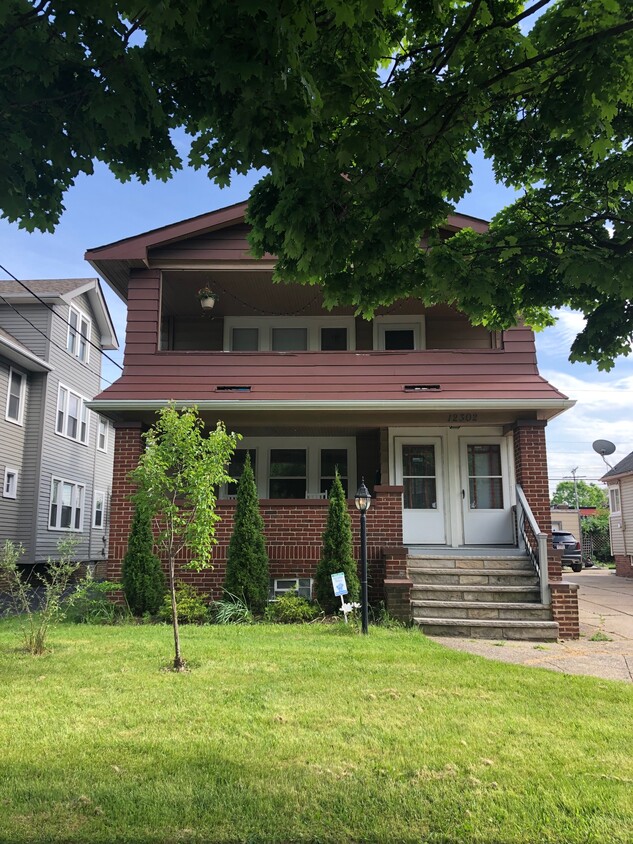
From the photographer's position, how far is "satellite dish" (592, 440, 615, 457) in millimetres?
26359

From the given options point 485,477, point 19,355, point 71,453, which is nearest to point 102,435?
point 71,453

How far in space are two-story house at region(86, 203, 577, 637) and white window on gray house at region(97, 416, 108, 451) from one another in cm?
1305

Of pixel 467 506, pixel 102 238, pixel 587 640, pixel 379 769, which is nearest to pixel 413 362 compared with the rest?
pixel 467 506

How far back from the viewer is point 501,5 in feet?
12.0

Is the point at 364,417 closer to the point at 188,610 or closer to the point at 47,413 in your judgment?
the point at 188,610

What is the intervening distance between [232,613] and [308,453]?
4.47 metres

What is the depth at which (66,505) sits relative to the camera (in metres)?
21.0

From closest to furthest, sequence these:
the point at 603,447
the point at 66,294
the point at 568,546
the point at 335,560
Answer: the point at 335,560
the point at 66,294
the point at 568,546
the point at 603,447

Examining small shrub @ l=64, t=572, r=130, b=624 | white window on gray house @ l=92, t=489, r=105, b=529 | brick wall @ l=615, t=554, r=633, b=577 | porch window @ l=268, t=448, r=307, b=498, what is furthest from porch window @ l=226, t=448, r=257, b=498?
brick wall @ l=615, t=554, r=633, b=577

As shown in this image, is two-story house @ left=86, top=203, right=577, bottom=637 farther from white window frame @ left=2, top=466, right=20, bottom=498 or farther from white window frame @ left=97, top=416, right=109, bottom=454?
white window frame @ left=97, top=416, right=109, bottom=454

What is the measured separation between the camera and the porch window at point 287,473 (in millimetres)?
12648

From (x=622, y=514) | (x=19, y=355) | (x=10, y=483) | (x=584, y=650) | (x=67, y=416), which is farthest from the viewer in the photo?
(x=622, y=514)

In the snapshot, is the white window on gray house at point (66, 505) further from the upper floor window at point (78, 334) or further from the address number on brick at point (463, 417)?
the address number on brick at point (463, 417)

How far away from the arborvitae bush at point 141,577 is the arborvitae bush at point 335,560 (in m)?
2.41
